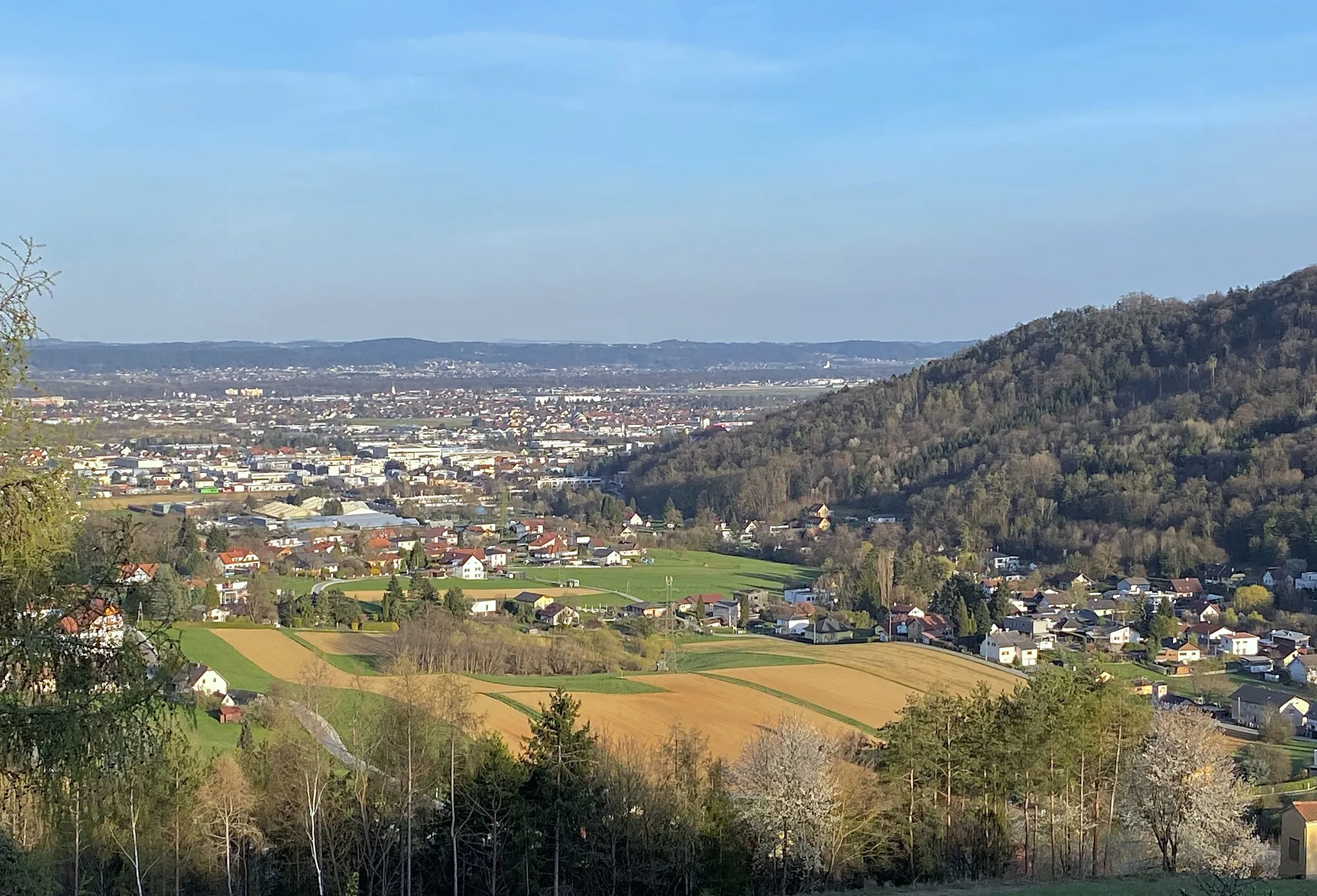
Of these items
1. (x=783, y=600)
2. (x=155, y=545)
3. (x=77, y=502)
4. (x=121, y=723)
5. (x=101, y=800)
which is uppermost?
(x=77, y=502)

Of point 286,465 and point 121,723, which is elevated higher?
point 121,723

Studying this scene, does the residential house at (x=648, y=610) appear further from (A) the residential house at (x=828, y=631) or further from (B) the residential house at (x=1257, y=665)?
(B) the residential house at (x=1257, y=665)

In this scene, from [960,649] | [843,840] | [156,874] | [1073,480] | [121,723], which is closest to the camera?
[121,723]

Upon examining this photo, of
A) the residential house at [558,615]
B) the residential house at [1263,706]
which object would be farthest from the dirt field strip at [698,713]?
the residential house at [1263,706]

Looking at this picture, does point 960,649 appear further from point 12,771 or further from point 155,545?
point 12,771

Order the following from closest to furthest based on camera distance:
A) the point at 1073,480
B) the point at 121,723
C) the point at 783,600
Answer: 1. the point at 121,723
2. the point at 783,600
3. the point at 1073,480

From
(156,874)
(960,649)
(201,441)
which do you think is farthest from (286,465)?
(156,874)

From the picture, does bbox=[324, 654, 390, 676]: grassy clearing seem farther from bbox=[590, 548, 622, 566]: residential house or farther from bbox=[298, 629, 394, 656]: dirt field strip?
bbox=[590, 548, 622, 566]: residential house

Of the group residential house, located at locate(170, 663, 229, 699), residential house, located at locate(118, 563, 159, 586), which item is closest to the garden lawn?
residential house, located at locate(170, 663, 229, 699)
